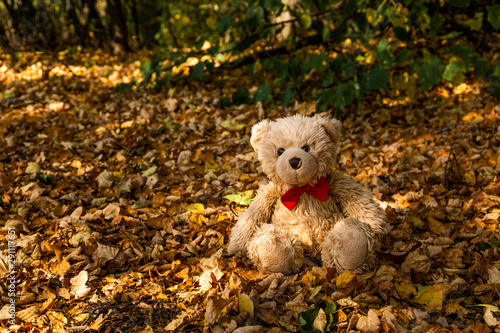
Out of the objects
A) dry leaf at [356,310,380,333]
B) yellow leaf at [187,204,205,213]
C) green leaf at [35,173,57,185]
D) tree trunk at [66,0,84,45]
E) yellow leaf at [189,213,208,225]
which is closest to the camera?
dry leaf at [356,310,380,333]

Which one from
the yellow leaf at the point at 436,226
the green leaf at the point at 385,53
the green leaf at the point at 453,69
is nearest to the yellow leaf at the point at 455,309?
the yellow leaf at the point at 436,226

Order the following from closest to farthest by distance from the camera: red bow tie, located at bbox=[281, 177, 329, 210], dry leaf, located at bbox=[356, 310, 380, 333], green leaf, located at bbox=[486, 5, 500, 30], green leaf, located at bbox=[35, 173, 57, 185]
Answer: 1. dry leaf, located at bbox=[356, 310, 380, 333]
2. red bow tie, located at bbox=[281, 177, 329, 210]
3. green leaf, located at bbox=[35, 173, 57, 185]
4. green leaf, located at bbox=[486, 5, 500, 30]

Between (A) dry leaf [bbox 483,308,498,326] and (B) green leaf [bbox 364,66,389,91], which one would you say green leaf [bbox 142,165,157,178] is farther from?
(A) dry leaf [bbox 483,308,498,326]

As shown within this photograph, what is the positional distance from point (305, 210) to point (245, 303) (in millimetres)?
616

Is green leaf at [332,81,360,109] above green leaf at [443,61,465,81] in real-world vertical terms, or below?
below

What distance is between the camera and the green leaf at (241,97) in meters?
4.67

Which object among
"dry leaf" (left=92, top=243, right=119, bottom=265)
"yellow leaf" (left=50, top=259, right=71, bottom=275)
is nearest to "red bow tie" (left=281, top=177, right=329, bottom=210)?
"dry leaf" (left=92, top=243, right=119, bottom=265)

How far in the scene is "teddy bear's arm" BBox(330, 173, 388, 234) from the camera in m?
2.13

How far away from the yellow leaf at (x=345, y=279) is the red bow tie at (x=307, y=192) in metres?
0.42

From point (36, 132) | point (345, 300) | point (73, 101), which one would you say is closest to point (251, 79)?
point (73, 101)

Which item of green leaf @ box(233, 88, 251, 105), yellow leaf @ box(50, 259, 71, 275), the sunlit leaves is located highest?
the sunlit leaves

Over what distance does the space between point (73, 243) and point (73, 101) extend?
11.2 feet

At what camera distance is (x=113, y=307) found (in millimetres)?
1983

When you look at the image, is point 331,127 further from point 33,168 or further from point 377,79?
point 33,168
